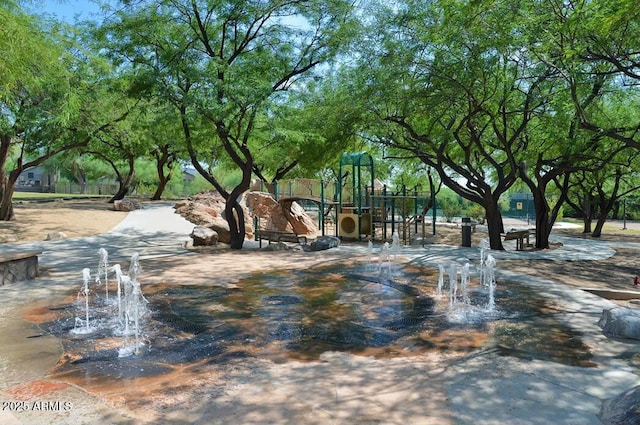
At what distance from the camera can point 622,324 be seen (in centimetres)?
542

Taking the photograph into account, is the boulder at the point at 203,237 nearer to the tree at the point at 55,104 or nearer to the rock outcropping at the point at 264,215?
the rock outcropping at the point at 264,215

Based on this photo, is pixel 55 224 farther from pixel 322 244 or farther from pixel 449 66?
pixel 449 66

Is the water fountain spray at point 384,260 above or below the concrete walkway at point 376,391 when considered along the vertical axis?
above

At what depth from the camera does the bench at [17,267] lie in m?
8.54

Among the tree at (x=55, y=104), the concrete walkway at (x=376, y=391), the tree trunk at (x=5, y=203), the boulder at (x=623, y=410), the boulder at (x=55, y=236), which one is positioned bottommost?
the concrete walkway at (x=376, y=391)

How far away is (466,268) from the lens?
25.8 ft

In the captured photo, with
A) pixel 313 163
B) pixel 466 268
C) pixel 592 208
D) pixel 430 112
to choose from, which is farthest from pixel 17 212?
pixel 592 208

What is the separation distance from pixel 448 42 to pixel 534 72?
2.79 meters

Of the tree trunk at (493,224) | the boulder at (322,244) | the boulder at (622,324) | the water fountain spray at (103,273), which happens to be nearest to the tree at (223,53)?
the boulder at (322,244)

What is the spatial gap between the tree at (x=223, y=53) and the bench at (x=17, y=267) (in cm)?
486

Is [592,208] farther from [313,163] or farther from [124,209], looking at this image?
[124,209]

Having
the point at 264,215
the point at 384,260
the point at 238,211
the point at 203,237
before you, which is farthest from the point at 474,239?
the point at 203,237

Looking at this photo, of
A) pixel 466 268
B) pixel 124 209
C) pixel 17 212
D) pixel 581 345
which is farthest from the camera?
pixel 124 209

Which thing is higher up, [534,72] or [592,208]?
[534,72]
